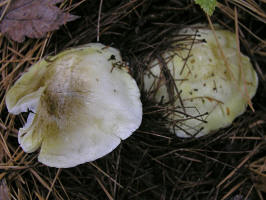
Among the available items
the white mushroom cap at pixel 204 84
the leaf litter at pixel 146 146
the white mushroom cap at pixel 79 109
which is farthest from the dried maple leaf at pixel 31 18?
the white mushroom cap at pixel 204 84

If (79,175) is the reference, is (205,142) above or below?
above

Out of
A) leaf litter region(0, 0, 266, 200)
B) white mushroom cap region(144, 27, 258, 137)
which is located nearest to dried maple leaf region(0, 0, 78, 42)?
leaf litter region(0, 0, 266, 200)

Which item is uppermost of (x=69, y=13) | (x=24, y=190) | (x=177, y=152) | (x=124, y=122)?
(x=69, y=13)

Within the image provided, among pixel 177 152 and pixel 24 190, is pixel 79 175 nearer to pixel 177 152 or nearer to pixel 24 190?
pixel 24 190

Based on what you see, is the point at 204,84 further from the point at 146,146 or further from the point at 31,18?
the point at 31,18

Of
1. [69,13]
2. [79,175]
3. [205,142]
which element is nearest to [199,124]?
[205,142]

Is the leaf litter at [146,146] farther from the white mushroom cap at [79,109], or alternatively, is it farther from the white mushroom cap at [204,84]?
the white mushroom cap at [79,109]
